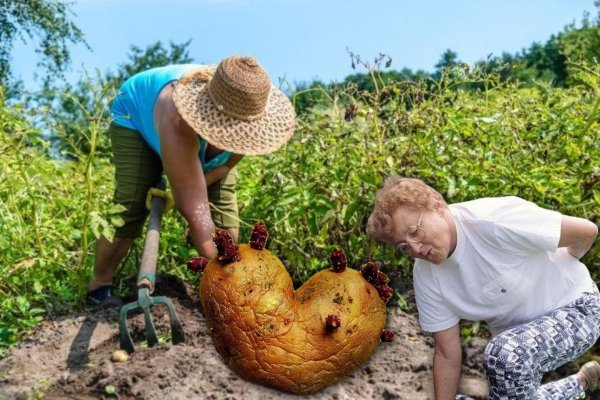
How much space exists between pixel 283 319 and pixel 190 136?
1094mm

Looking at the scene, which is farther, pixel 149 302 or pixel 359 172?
pixel 359 172

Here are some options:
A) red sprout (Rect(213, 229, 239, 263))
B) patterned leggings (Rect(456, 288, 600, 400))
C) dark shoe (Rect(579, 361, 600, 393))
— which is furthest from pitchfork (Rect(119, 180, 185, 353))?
dark shoe (Rect(579, 361, 600, 393))

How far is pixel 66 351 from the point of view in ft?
10.6

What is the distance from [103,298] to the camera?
367 cm

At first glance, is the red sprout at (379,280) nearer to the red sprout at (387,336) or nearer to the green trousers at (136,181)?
the red sprout at (387,336)

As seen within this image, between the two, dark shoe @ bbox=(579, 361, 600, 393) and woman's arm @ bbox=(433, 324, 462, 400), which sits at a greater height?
woman's arm @ bbox=(433, 324, 462, 400)

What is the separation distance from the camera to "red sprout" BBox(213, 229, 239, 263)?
6.44 feet


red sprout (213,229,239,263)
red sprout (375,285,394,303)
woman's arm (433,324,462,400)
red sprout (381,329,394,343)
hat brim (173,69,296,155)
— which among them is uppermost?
hat brim (173,69,296,155)

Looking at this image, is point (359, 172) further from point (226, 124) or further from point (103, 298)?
point (103, 298)

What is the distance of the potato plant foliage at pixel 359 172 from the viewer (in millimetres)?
3201

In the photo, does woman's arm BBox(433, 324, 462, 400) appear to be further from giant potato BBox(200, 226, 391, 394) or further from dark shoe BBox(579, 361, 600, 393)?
dark shoe BBox(579, 361, 600, 393)

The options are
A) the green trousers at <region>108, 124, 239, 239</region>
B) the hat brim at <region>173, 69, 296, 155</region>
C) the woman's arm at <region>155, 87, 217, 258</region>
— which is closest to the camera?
the hat brim at <region>173, 69, 296, 155</region>

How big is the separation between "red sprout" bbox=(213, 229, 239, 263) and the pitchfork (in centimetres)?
78

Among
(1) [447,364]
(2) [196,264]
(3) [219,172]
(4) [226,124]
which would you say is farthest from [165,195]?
(1) [447,364]
